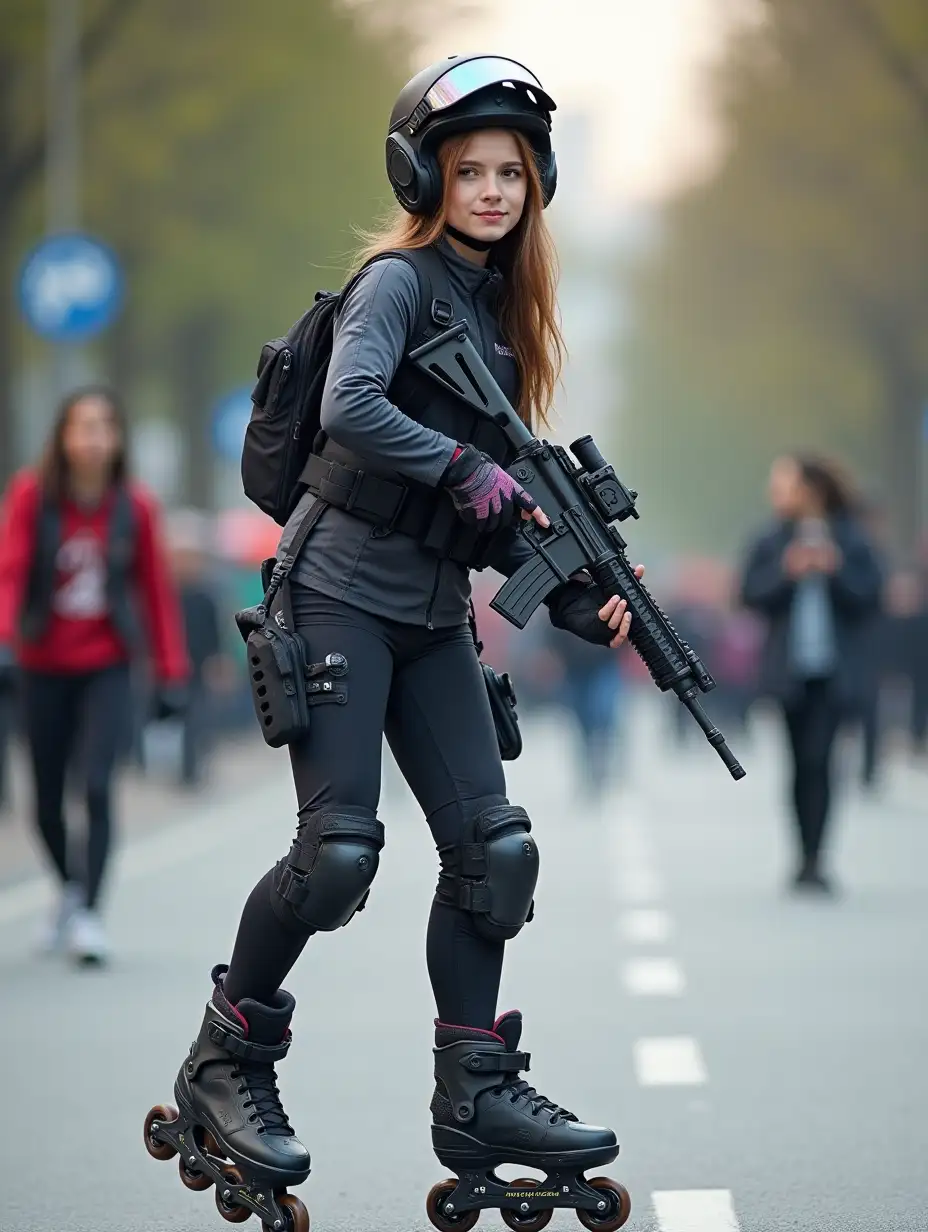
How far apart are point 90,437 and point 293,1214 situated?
4.84 metres

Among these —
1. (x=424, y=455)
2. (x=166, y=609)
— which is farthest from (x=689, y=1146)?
(x=166, y=609)

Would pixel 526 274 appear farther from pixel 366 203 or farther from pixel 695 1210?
pixel 366 203

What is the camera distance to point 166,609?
931 centimetres

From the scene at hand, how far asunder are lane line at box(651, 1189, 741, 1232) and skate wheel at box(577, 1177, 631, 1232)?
34 cm

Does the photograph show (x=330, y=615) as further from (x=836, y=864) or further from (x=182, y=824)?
(x=182, y=824)

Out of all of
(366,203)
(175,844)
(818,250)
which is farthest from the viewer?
(818,250)

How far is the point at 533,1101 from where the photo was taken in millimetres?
4715

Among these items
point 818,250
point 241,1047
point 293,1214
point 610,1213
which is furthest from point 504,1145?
point 818,250

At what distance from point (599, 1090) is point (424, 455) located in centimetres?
242

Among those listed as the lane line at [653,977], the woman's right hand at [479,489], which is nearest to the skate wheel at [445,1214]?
the woman's right hand at [479,489]

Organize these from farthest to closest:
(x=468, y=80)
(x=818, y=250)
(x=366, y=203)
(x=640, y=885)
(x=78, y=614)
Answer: (x=818, y=250), (x=366, y=203), (x=640, y=885), (x=78, y=614), (x=468, y=80)

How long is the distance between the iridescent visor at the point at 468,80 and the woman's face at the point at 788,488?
23.7ft

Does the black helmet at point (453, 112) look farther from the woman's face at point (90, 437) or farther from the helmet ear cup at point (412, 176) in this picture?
the woman's face at point (90, 437)

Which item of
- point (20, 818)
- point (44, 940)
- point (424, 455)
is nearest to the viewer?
point (424, 455)
